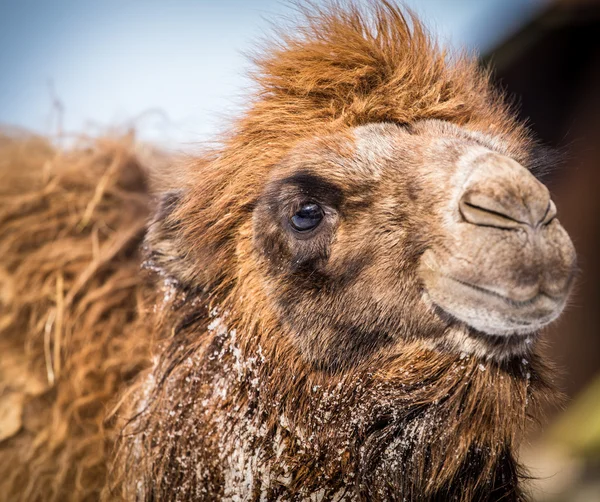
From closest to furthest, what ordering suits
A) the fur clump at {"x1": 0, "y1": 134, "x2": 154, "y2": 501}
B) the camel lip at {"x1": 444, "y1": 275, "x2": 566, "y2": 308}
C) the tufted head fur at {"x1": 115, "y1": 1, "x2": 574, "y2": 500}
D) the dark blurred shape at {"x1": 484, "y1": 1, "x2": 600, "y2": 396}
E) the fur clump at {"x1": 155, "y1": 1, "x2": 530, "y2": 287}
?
the camel lip at {"x1": 444, "y1": 275, "x2": 566, "y2": 308}, the tufted head fur at {"x1": 115, "y1": 1, "x2": 574, "y2": 500}, the fur clump at {"x1": 155, "y1": 1, "x2": 530, "y2": 287}, the fur clump at {"x1": 0, "y1": 134, "x2": 154, "y2": 501}, the dark blurred shape at {"x1": 484, "y1": 1, "x2": 600, "y2": 396}

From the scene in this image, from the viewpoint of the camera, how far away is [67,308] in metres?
3.22

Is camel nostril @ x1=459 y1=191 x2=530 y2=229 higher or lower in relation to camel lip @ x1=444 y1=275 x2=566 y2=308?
higher

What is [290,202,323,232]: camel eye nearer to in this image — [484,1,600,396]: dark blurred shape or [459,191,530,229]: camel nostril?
[459,191,530,229]: camel nostril

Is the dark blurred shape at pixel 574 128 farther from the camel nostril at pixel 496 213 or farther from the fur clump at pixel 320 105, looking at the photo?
the camel nostril at pixel 496 213

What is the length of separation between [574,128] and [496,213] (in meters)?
5.74

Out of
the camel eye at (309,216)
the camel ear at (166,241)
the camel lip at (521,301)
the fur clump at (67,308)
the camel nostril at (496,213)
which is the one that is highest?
the camel nostril at (496,213)

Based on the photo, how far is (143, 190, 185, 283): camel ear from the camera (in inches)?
102

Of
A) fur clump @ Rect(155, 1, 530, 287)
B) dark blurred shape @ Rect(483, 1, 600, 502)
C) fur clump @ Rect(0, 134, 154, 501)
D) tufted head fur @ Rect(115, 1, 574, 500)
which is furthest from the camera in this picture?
dark blurred shape @ Rect(483, 1, 600, 502)

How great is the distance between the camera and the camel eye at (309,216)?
2.19 metres

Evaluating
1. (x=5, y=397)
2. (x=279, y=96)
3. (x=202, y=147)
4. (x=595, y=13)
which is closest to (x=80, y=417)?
(x=5, y=397)

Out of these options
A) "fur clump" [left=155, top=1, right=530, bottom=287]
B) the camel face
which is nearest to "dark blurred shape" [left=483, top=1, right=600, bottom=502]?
"fur clump" [left=155, top=1, right=530, bottom=287]

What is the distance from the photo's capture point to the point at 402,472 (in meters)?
2.21

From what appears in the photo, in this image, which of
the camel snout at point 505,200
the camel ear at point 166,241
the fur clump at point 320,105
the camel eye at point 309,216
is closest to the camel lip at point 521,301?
the camel snout at point 505,200

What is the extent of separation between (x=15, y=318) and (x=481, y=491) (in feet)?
8.33
